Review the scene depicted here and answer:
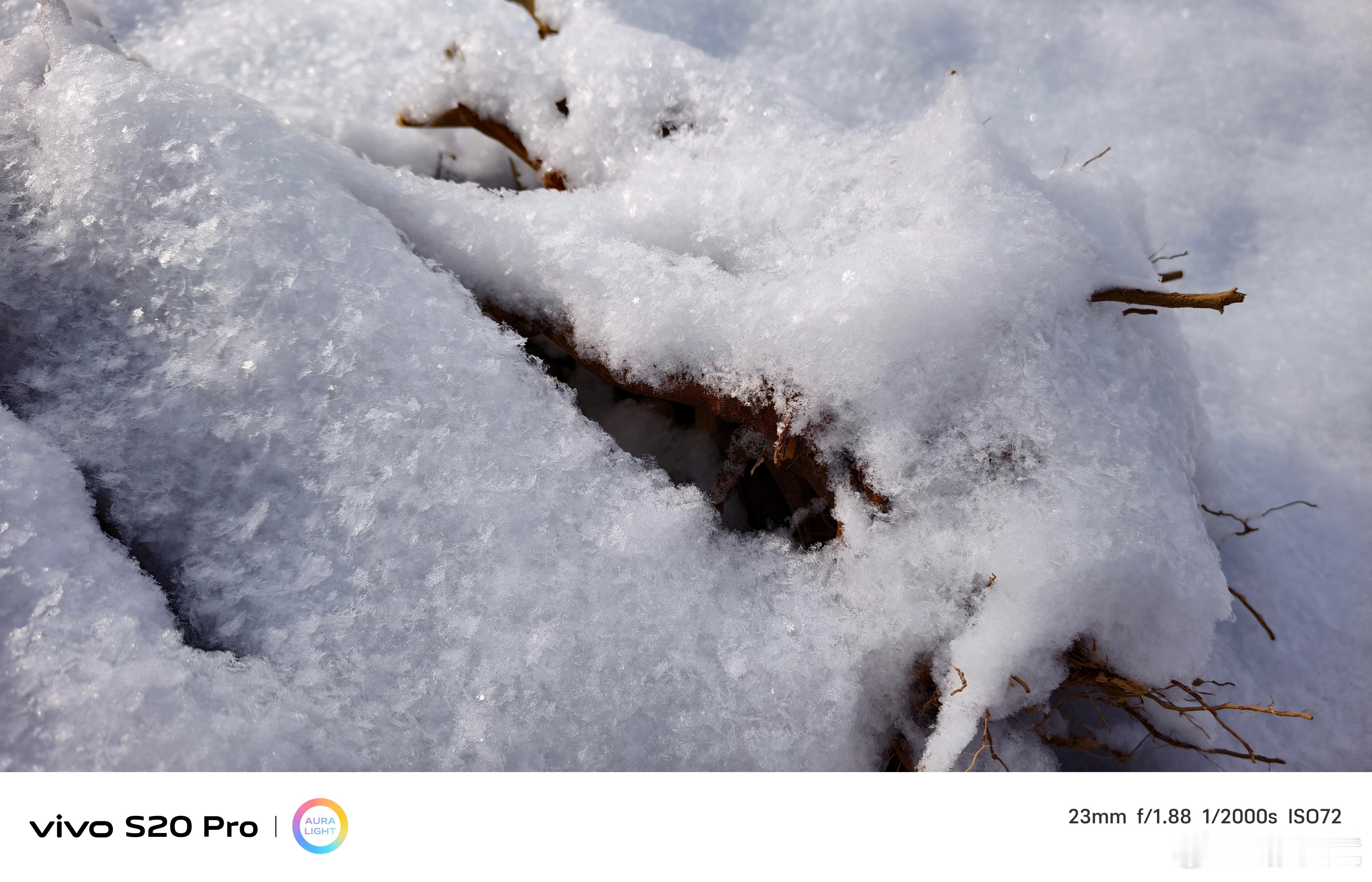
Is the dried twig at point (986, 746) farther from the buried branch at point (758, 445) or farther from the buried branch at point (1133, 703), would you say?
the buried branch at point (758, 445)

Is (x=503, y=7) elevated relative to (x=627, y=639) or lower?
elevated

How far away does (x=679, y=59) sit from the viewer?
1.05m

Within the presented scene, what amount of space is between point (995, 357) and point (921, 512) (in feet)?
0.62

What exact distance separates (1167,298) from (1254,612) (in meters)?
0.42

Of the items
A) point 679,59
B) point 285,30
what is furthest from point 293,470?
point 285,30

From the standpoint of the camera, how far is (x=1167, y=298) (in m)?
0.76

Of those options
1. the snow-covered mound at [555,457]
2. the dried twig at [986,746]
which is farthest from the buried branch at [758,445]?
the dried twig at [986,746]

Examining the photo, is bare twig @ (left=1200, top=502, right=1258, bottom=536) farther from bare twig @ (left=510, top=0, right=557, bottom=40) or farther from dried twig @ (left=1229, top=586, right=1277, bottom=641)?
bare twig @ (left=510, top=0, right=557, bottom=40)
